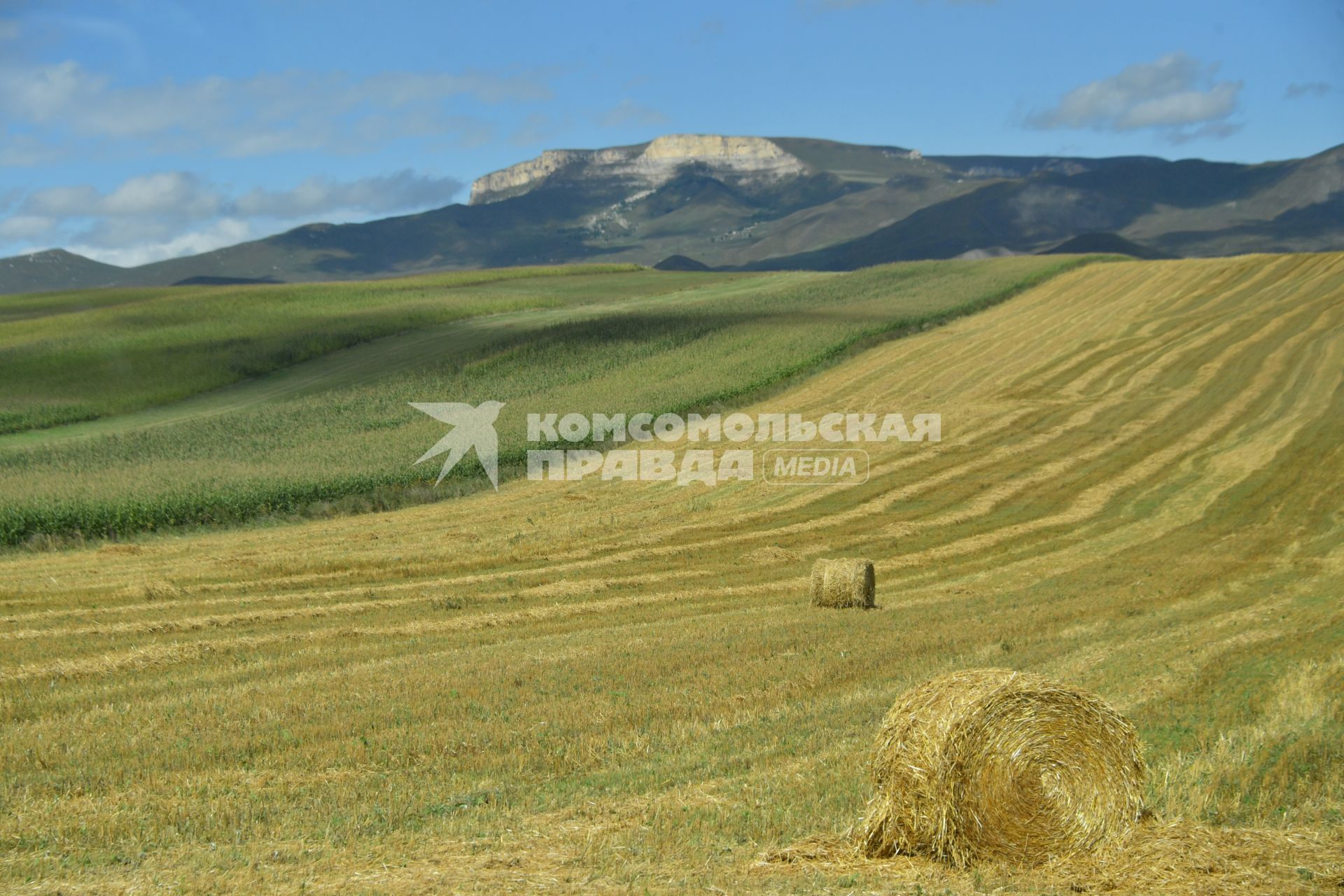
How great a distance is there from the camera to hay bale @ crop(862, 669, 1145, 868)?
24.7 ft

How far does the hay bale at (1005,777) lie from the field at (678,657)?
0.94ft

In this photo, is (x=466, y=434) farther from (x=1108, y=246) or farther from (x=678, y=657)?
(x=1108, y=246)

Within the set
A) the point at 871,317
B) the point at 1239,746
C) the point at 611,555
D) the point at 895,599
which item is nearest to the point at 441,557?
the point at 611,555

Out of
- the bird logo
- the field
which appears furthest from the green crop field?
the field

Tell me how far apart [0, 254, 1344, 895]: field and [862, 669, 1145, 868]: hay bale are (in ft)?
0.94

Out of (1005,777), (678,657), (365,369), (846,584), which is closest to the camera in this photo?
(1005,777)

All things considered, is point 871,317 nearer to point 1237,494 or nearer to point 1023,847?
point 1237,494

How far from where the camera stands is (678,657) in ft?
45.6

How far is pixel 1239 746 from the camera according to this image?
9.64m

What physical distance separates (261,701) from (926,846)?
24.4 ft

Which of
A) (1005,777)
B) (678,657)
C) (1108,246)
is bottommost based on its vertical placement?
(678,657)

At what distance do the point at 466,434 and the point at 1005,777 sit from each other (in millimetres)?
28703

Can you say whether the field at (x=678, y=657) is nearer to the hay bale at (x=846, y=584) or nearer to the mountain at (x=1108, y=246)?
the hay bale at (x=846, y=584)

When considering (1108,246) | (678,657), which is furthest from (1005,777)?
(1108,246)
